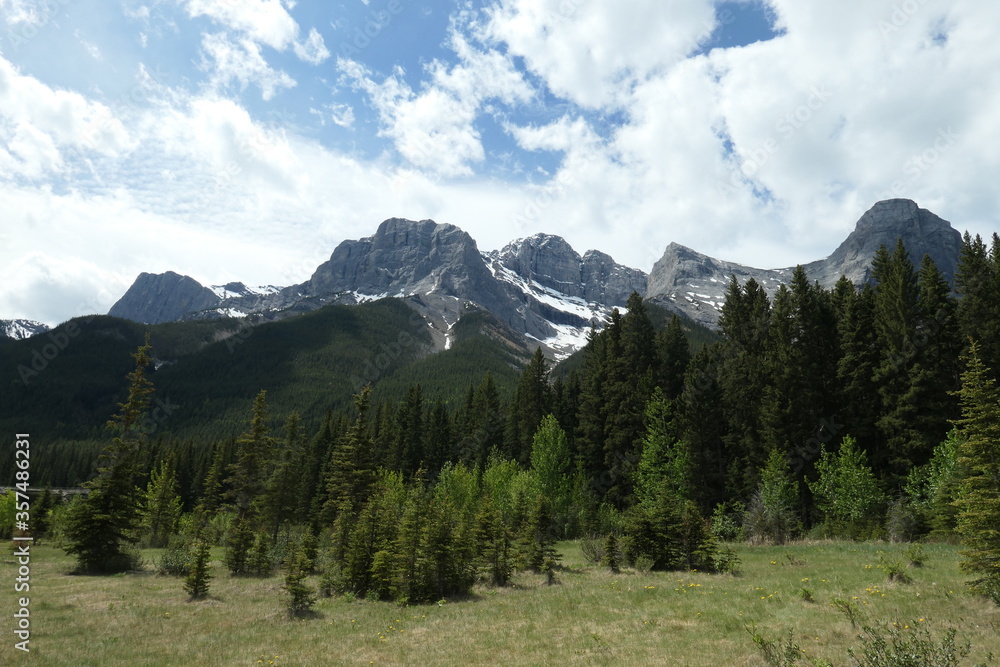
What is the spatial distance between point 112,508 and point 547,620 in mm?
29366

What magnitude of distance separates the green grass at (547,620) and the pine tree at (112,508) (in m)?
5.72

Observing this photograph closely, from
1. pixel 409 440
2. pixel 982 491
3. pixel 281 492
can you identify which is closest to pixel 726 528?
pixel 982 491

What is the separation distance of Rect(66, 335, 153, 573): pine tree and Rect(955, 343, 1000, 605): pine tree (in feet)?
126

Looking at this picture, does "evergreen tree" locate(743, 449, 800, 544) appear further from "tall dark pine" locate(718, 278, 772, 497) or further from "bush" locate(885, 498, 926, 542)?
"bush" locate(885, 498, 926, 542)

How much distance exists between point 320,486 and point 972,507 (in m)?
72.5

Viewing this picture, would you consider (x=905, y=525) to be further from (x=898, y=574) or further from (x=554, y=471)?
(x=554, y=471)

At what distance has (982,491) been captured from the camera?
13.3 meters

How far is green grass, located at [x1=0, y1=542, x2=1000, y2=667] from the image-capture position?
41.4 feet

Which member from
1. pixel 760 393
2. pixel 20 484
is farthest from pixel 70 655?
pixel 760 393

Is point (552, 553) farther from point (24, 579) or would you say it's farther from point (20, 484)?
point (24, 579)

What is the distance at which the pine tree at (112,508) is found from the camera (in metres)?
30.4

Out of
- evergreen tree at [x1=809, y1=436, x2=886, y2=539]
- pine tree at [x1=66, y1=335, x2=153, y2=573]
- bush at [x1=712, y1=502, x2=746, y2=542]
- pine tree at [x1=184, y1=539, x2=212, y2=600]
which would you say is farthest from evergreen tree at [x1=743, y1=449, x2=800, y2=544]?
pine tree at [x1=66, y1=335, x2=153, y2=573]

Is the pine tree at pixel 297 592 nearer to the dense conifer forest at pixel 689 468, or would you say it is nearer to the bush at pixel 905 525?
the dense conifer forest at pixel 689 468

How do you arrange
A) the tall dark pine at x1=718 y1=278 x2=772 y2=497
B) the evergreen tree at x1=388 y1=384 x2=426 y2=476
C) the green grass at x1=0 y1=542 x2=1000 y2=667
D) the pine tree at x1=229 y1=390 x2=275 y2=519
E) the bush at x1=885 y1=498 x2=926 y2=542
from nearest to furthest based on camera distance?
the green grass at x1=0 y1=542 x2=1000 y2=667 < the bush at x1=885 y1=498 x2=926 y2=542 < the pine tree at x1=229 y1=390 x2=275 y2=519 < the tall dark pine at x1=718 y1=278 x2=772 y2=497 < the evergreen tree at x1=388 y1=384 x2=426 y2=476
